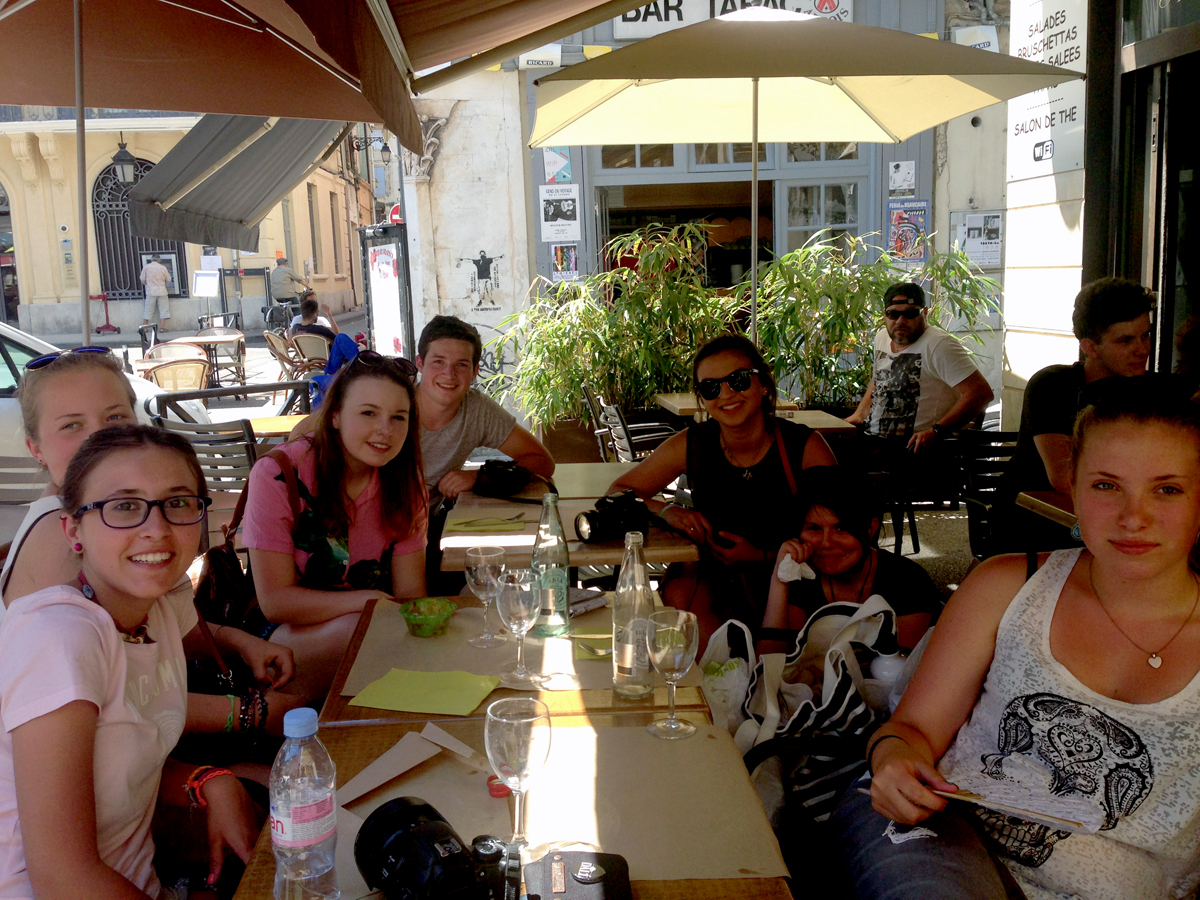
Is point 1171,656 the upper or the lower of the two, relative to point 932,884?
upper

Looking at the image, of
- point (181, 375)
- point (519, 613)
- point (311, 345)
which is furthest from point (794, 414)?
point (311, 345)

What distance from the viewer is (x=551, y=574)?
2.32 m

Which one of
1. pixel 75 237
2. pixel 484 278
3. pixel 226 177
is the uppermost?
pixel 75 237

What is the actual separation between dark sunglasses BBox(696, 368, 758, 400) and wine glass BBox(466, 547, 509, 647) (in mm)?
1345

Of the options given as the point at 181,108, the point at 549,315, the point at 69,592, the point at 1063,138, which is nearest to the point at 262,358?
the point at 549,315

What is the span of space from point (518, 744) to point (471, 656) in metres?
0.76

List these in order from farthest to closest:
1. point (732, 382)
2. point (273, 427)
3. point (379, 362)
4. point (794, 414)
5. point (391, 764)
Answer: point (794, 414) → point (273, 427) → point (732, 382) → point (379, 362) → point (391, 764)

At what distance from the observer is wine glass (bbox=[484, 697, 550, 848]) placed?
4.35 feet

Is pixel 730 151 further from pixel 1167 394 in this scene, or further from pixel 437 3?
pixel 1167 394

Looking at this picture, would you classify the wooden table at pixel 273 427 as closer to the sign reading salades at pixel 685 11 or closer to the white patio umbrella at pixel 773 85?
the white patio umbrella at pixel 773 85

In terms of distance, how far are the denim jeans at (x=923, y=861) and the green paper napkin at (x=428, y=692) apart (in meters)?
0.72

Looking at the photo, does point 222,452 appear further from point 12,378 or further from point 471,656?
point 471,656

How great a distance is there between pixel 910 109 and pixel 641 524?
10.8 feet

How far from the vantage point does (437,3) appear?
3.26 meters
